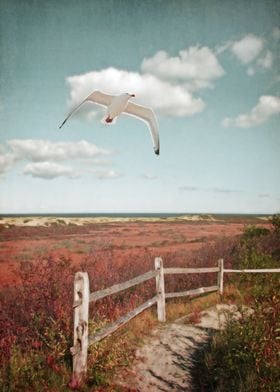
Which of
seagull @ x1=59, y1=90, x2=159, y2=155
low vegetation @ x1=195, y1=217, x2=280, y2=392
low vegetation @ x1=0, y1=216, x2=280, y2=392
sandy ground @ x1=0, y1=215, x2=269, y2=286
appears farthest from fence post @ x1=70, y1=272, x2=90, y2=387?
seagull @ x1=59, y1=90, x2=159, y2=155

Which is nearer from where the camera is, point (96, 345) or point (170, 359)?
point (96, 345)

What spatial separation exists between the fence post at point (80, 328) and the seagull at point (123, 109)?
10.6 ft

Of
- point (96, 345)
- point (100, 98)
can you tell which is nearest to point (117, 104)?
point (100, 98)

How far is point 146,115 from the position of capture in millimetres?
7371

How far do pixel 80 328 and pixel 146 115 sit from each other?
4922 millimetres

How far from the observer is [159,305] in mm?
5977

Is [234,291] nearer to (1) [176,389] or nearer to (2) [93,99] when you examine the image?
(1) [176,389]

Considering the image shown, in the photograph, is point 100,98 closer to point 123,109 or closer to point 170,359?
point 123,109

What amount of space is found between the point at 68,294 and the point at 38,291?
52cm

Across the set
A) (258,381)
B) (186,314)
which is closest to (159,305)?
(186,314)

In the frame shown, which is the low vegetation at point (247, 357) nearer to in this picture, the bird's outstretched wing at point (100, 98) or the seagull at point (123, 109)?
the seagull at point (123, 109)

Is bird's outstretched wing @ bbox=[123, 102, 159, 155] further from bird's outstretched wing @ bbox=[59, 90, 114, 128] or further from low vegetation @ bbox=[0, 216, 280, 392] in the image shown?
low vegetation @ bbox=[0, 216, 280, 392]

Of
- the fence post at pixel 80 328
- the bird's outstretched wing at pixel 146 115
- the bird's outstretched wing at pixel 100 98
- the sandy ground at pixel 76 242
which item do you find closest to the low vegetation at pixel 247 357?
the fence post at pixel 80 328

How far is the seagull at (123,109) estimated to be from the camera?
6570 mm
